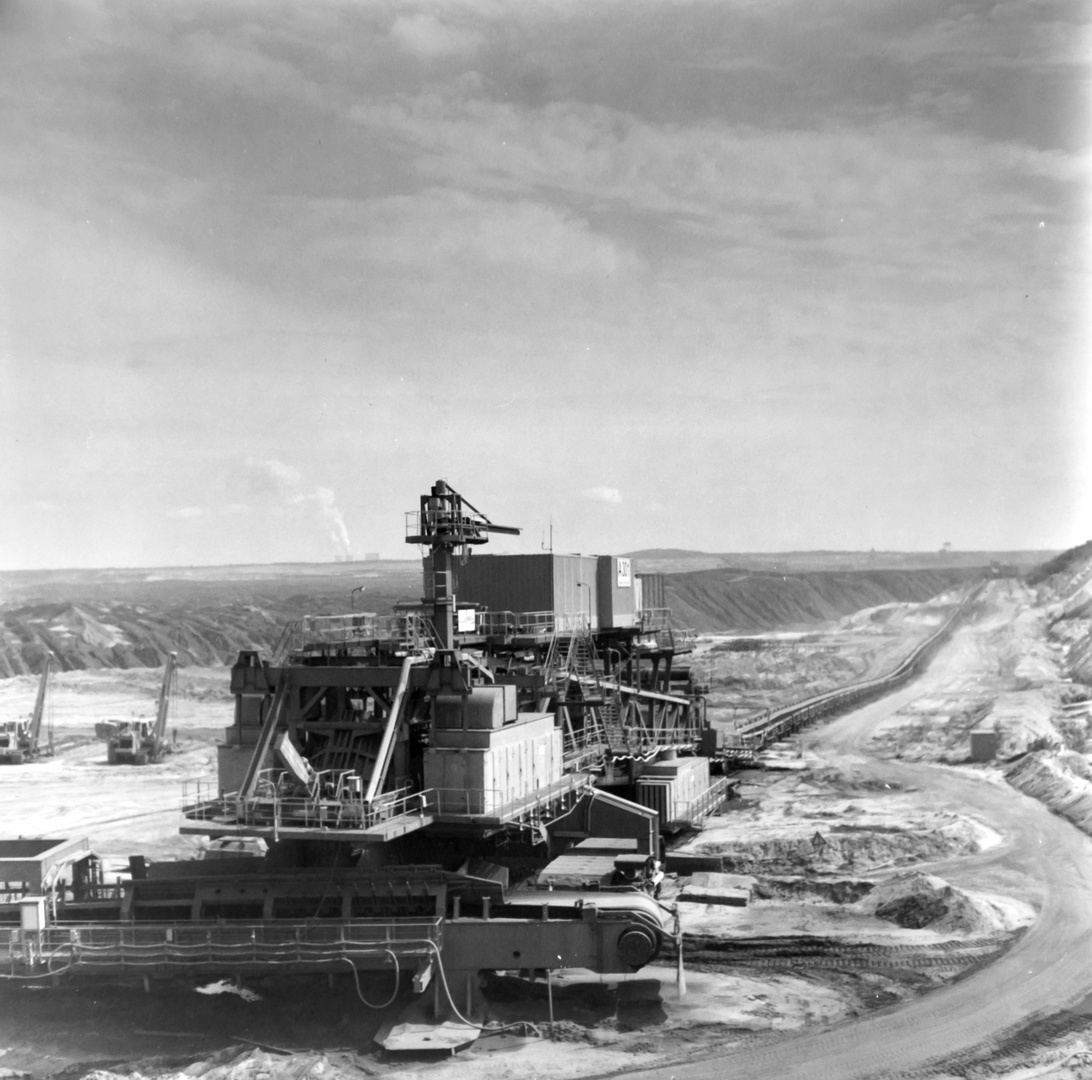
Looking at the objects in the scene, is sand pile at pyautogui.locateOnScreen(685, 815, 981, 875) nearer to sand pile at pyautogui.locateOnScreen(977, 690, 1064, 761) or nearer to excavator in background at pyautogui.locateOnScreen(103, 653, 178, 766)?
sand pile at pyautogui.locateOnScreen(977, 690, 1064, 761)

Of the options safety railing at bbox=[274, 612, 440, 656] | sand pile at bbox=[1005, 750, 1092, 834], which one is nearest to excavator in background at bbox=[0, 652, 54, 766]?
safety railing at bbox=[274, 612, 440, 656]

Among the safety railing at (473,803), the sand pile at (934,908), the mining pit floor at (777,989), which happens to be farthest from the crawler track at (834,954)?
the safety railing at (473,803)

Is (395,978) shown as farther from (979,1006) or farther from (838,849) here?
(838,849)

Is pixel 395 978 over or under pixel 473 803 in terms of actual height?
under

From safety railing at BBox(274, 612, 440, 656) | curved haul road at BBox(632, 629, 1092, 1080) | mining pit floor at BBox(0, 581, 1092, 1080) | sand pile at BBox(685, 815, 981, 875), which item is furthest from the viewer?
sand pile at BBox(685, 815, 981, 875)

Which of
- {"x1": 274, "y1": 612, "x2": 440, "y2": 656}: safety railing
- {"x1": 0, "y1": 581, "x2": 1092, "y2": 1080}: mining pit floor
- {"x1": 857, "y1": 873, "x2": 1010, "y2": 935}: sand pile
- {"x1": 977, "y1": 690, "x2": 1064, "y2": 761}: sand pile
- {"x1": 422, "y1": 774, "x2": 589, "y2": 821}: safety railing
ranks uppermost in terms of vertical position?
{"x1": 274, "y1": 612, "x2": 440, "y2": 656}: safety railing

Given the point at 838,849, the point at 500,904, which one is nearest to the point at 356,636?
the point at 500,904

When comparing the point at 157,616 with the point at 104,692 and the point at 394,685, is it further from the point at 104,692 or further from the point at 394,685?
the point at 394,685
